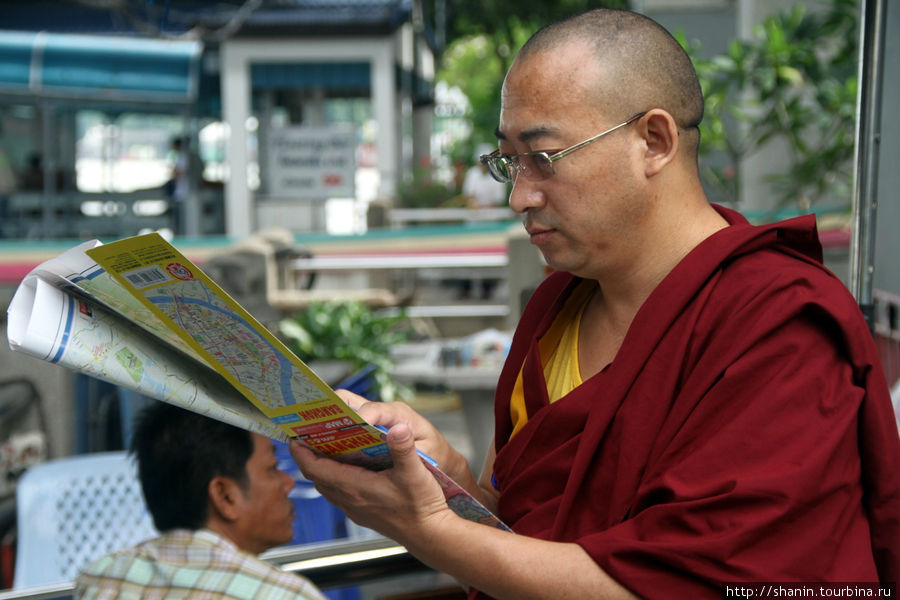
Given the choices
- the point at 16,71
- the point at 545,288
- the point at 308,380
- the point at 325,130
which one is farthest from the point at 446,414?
the point at 16,71

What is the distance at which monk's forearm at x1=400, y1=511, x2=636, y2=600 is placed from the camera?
1268 mm

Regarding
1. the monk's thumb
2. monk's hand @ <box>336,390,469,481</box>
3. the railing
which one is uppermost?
the monk's thumb

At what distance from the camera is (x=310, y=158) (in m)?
12.0

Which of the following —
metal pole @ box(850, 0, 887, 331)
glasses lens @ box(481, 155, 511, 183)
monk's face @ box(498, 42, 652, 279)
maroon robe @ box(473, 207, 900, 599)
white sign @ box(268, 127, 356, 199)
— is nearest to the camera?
maroon robe @ box(473, 207, 900, 599)

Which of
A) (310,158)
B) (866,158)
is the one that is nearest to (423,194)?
(310,158)

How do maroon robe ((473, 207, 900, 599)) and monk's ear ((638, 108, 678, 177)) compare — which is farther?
monk's ear ((638, 108, 678, 177))

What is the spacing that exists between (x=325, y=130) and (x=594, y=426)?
11096 millimetres

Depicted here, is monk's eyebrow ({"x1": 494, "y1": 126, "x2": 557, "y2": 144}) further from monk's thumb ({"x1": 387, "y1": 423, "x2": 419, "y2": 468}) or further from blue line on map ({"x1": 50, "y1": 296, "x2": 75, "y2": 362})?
blue line on map ({"x1": 50, "y1": 296, "x2": 75, "y2": 362})

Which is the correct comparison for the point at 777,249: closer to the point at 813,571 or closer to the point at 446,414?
the point at 813,571

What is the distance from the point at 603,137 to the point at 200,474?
1.34 metres

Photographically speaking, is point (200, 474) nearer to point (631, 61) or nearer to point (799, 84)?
point (631, 61)

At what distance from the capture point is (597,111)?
56.1 inches

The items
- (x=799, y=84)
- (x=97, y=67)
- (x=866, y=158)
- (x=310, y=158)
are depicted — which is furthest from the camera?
(x=97, y=67)

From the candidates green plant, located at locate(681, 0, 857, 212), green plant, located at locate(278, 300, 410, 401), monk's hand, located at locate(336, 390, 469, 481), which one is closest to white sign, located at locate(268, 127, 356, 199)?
green plant, located at locate(278, 300, 410, 401)
